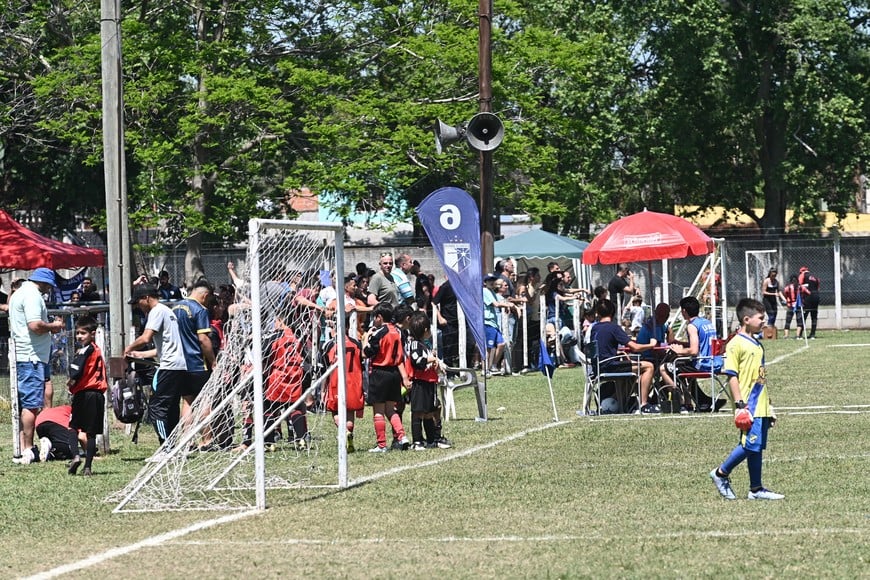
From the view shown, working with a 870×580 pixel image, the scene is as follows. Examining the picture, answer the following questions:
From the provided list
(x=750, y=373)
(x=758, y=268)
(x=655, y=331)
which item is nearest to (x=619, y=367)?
(x=655, y=331)

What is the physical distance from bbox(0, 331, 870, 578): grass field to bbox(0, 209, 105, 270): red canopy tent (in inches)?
359

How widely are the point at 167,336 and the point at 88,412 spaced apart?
1.10m

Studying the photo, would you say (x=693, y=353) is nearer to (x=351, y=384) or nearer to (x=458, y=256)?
(x=458, y=256)

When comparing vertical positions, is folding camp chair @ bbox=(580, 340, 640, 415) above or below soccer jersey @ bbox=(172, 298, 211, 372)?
below

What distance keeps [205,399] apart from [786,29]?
3422cm

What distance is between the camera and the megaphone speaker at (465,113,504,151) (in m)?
18.7

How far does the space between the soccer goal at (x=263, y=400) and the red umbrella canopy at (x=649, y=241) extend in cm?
764

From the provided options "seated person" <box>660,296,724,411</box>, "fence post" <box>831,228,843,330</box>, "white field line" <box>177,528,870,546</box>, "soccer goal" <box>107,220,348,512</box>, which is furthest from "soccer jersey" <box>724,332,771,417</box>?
"fence post" <box>831,228,843,330</box>

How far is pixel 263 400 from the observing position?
37.9 ft

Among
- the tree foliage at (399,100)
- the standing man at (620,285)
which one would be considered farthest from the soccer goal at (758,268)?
the standing man at (620,285)

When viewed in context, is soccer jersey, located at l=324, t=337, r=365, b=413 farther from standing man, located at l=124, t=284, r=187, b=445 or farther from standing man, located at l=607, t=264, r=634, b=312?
standing man, located at l=607, t=264, r=634, b=312

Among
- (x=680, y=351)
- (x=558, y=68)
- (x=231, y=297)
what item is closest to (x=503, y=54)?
(x=558, y=68)

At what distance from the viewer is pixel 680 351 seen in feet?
57.8

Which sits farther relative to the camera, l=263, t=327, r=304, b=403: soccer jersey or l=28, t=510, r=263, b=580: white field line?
l=263, t=327, r=304, b=403: soccer jersey
